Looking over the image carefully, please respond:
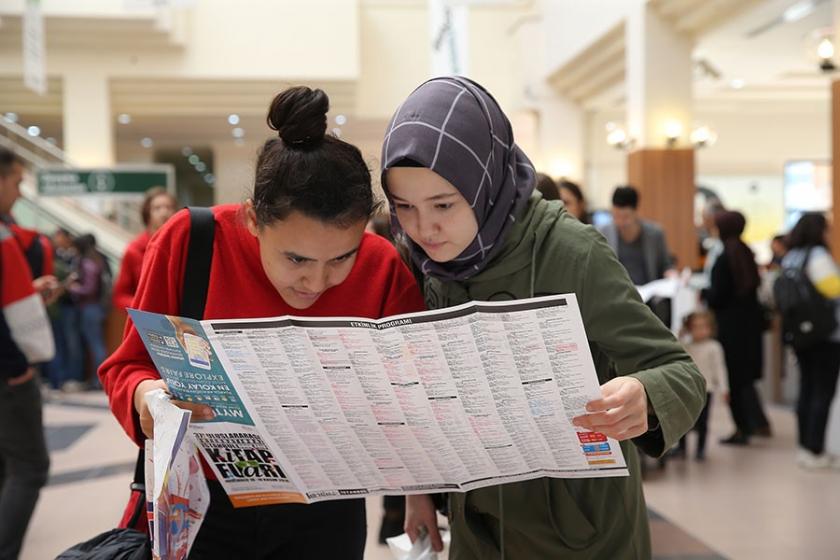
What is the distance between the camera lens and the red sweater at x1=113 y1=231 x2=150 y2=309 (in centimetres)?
432

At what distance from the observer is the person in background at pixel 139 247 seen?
4.33 metres

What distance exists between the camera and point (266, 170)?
1438 mm

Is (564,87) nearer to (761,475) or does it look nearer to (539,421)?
(761,475)

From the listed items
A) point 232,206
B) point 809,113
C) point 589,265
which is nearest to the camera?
point 589,265

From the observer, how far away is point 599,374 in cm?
147

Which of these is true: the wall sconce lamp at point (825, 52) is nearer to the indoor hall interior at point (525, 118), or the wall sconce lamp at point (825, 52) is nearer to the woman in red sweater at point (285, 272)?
the indoor hall interior at point (525, 118)

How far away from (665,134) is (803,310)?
544cm

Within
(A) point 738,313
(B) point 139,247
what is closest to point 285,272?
(B) point 139,247

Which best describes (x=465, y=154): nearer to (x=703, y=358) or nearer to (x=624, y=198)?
(x=624, y=198)

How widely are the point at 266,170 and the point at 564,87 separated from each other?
1423 cm

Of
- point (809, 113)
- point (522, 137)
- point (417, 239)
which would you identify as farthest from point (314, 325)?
point (809, 113)

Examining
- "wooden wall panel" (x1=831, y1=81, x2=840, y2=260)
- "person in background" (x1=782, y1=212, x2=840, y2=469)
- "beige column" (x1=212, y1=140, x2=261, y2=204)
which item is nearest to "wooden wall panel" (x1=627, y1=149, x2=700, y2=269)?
"wooden wall panel" (x1=831, y1=81, x2=840, y2=260)

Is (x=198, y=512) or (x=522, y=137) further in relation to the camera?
(x=522, y=137)

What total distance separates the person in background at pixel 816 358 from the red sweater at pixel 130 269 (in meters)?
3.90
